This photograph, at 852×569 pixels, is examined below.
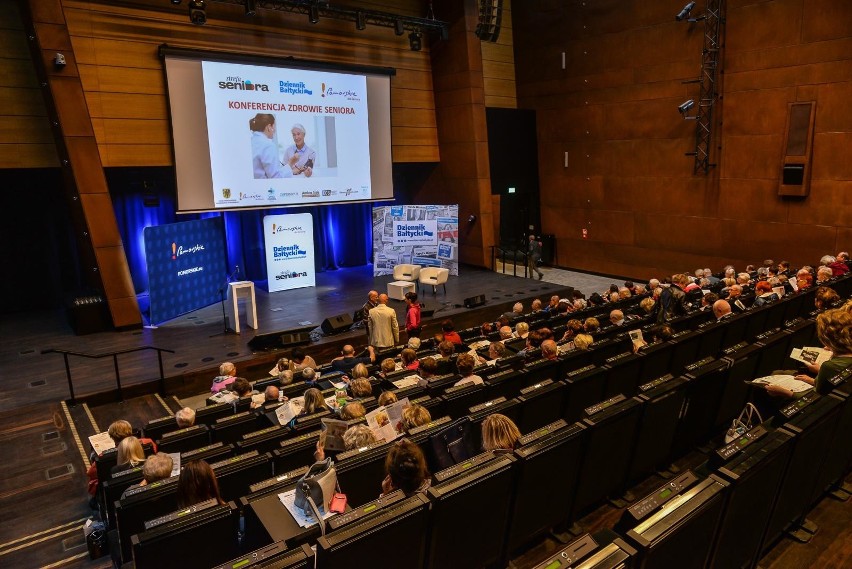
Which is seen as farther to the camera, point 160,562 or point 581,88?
point 581,88

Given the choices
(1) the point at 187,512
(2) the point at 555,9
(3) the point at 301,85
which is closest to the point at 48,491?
(1) the point at 187,512

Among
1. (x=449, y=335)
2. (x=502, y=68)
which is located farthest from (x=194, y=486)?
(x=502, y=68)

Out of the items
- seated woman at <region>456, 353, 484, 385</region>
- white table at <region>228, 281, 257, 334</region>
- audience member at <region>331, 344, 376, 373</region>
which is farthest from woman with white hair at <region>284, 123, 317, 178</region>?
seated woman at <region>456, 353, 484, 385</region>

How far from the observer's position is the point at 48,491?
5531 mm

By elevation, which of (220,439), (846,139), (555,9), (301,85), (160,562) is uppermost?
(555,9)

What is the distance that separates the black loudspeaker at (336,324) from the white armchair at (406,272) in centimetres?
330

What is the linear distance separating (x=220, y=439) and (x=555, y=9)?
14841 mm

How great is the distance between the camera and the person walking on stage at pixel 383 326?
28.9ft

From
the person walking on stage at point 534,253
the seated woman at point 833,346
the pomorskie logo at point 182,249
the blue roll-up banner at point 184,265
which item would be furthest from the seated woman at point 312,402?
the person walking on stage at point 534,253

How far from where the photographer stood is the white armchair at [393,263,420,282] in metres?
13.5

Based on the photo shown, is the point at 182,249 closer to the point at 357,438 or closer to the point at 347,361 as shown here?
the point at 347,361

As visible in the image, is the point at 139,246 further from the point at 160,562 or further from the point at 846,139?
the point at 846,139

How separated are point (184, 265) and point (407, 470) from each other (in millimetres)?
10031

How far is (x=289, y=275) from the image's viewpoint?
13656 mm
